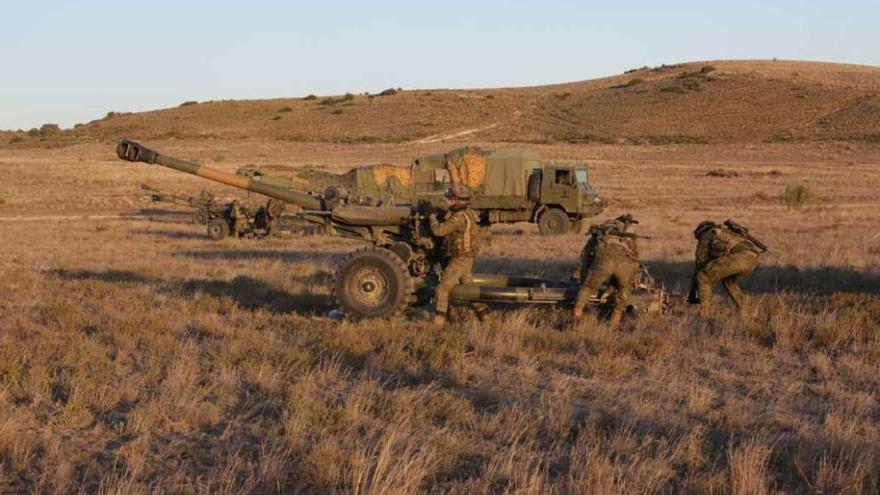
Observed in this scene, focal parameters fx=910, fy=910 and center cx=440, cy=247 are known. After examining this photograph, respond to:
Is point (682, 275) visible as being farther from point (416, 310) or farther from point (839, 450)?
point (839, 450)

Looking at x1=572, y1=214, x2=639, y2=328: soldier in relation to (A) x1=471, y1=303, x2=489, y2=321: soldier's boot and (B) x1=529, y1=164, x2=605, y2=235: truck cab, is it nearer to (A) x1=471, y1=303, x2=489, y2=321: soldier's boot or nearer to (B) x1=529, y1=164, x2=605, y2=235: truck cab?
(A) x1=471, y1=303, x2=489, y2=321: soldier's boot

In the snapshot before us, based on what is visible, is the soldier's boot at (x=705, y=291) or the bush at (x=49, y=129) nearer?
the soldier's boot at (x=705, y=291)

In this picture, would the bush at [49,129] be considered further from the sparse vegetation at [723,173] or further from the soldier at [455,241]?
the soldier at [455,241]

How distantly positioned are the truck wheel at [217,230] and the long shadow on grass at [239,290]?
7.69 metres

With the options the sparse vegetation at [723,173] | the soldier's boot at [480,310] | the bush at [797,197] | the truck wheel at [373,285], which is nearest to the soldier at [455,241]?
the truck wheel at [373,285]

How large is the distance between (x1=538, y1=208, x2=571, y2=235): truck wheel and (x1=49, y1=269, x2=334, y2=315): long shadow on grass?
9298 millimetres

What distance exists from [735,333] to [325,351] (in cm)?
378

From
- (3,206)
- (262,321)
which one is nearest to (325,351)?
(262,321)

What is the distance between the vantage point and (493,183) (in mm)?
20969

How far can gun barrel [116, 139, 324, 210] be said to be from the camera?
11.5 m

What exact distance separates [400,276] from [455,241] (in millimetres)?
650

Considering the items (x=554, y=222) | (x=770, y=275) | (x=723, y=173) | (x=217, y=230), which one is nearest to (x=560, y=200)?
(x=554, y=222)

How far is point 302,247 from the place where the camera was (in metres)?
18.5

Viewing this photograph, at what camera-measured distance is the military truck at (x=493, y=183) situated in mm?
20625
